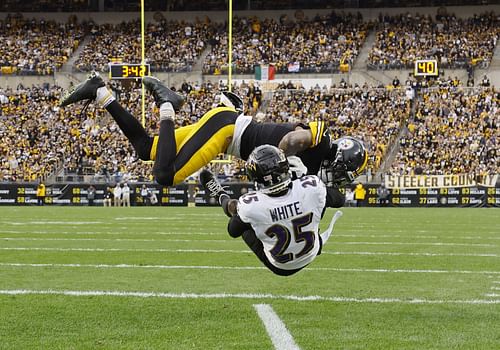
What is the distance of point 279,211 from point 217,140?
1.28 metres

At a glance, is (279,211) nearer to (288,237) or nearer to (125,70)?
(288,237)

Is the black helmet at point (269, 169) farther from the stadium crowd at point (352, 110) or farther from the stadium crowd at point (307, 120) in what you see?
the stadium crowd at point (352, 110)

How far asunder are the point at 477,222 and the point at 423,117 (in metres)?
13.5

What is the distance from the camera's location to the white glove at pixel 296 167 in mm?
6230

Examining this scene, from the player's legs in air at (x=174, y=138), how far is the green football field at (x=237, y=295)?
113cm

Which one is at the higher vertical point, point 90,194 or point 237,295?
point 237,295

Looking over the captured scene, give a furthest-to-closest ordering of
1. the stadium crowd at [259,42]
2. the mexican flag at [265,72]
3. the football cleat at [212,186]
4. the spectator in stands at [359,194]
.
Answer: the stadium crowd at [259,42]
the mexican flag at [265,72]
the spectator in stands at [359,194]
the football cleat at [212,186]

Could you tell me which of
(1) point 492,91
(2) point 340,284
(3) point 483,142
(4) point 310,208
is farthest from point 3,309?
(1) point 492,91

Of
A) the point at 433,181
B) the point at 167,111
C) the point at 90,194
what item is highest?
the point at 167,111

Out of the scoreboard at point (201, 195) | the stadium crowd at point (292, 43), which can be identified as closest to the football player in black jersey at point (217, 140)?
the scoreboard at point (201, 195)

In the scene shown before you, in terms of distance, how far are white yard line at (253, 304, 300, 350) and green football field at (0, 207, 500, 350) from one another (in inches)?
0.5

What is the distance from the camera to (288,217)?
17.9 ft

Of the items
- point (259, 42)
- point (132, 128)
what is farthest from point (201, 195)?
point (132, 128)

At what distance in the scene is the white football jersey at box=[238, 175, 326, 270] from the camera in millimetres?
5395
